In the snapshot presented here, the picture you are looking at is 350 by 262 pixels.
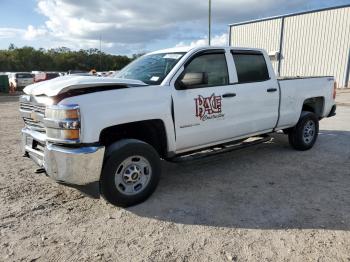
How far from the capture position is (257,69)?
5.79m

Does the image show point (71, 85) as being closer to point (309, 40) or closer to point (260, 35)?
point (309, 40)

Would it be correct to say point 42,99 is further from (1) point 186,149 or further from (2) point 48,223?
(1) point 186,149

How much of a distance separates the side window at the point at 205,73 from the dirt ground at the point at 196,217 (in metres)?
1.43

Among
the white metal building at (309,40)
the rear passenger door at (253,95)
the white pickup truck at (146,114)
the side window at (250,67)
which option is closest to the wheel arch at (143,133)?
the white pickup truck at (146,114)

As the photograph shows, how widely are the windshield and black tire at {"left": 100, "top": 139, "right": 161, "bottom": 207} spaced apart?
98 cm

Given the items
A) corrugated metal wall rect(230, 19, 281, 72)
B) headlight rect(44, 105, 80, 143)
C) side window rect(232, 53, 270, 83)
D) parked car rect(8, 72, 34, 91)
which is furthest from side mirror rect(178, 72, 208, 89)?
parked car rect(8, 72, 34, 91)

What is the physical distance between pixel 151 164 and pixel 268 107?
2.54 metres

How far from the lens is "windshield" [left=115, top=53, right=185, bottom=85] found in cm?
466

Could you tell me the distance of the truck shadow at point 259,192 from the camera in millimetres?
3836

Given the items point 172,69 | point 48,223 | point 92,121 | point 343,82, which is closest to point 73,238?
point 48,223

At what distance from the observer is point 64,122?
12.0 ft

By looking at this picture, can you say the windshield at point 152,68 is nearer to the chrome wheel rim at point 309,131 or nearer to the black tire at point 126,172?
the black tire at point 126,172

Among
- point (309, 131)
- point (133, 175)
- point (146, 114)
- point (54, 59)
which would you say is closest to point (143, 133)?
point (146, 114)

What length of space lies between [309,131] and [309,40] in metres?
21.5
